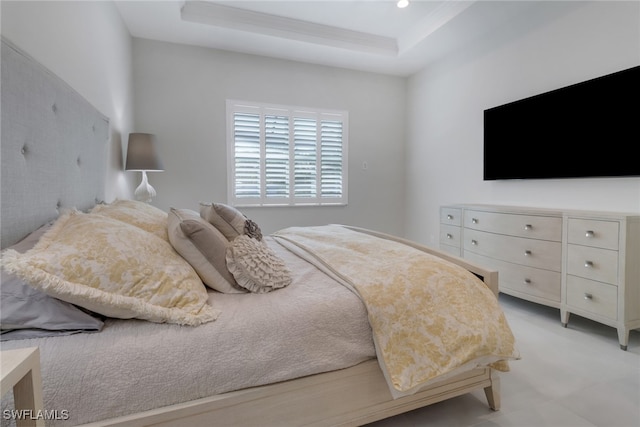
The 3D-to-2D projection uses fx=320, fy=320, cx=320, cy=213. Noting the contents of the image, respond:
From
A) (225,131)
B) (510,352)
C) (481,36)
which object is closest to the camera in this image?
(510,352)

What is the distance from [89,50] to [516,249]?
3466mm

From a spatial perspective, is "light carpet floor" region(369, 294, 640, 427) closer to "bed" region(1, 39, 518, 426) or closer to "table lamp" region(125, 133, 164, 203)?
"bed" region(1, 39, 518, 426)

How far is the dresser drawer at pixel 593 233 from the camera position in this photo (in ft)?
6.71

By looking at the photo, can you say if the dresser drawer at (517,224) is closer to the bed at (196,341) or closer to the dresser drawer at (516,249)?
the dresser drawer at (516,249)

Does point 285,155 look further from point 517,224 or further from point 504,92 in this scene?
point 517,224

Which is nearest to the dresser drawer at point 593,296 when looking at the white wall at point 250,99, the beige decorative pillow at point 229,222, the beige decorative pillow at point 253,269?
the beige decorative pillow at point 253,269

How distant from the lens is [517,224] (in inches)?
105

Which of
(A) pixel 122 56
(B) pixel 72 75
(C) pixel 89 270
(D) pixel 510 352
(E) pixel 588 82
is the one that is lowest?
(D) pixel 510 352

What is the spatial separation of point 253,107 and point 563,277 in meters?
3.51

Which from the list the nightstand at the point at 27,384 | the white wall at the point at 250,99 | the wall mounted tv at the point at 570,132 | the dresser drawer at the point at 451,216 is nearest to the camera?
the nightstand at the point at 27,384

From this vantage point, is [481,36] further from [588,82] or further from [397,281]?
[397,281]

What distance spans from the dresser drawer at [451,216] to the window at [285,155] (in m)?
1.41

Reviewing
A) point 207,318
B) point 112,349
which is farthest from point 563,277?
point 112,349

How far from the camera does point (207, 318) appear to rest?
41.2 inches
